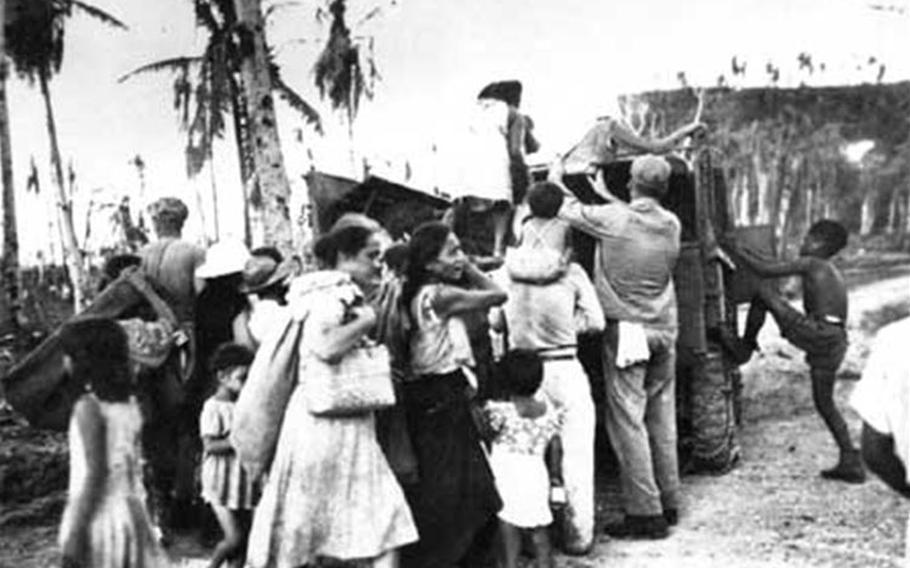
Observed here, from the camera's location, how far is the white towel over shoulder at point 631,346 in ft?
21.1

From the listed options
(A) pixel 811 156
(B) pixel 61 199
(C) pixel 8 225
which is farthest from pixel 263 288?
(A) pixel 811 156

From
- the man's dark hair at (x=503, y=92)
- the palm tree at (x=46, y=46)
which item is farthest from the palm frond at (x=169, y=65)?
the man's dark hair at (x=503, y=92)

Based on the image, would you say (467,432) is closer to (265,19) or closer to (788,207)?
(265,19)

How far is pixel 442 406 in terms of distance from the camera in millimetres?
5180

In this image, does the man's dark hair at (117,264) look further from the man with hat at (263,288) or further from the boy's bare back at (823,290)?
the boy's bare back at (823,290)

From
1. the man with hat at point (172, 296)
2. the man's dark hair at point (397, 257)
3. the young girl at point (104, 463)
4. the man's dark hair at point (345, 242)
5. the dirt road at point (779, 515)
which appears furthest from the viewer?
the man with hat at point (172, 296)

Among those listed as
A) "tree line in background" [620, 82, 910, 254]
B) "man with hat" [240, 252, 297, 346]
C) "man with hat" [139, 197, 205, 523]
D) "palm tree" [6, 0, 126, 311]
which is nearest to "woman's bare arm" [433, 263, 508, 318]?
"man with hat" [240, 252, 297, 346]

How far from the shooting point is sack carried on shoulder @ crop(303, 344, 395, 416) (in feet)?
14.0

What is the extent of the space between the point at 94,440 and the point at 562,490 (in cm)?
261

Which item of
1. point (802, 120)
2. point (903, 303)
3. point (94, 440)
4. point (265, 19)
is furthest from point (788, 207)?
point (94, 440)

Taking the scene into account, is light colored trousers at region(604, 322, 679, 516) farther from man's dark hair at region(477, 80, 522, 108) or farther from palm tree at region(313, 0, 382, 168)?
palm tree at region(313, 0, 382, 168)

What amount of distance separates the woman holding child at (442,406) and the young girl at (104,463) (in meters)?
1.45

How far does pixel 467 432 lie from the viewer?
5250mm

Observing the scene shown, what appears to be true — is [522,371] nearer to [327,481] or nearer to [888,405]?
[327,481]
